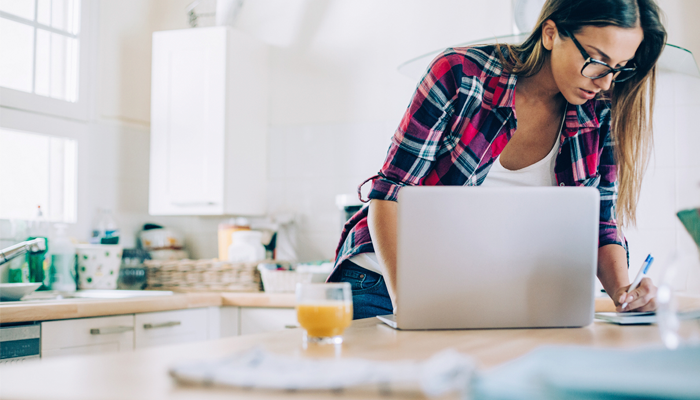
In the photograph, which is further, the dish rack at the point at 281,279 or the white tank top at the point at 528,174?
the dish rack at the point at 281,279

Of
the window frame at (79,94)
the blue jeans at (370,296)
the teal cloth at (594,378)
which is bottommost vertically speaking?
the blue jeans at (370,296)

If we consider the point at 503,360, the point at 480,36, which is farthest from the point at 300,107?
the point at 503,360

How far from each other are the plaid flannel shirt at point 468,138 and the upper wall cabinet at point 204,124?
1622 millimetres

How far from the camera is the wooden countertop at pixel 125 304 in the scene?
73.2 inches

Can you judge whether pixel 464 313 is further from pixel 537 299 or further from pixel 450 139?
pixel 450 139

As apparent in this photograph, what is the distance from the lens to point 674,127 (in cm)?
253

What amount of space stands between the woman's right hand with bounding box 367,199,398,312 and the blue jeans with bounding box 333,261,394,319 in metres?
0.10

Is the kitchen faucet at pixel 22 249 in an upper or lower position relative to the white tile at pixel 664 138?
lower

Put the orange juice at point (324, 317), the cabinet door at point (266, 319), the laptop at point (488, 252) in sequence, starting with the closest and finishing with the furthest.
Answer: the orange juice at point (324, 317), the laptop at point (488, 252), the cabinet door at point (266, 319)

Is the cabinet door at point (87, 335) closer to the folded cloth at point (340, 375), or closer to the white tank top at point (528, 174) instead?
the white tank top at point (528, 174)

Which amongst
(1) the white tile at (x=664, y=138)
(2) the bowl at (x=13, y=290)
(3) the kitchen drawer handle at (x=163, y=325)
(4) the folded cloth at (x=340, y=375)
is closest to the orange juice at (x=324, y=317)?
(4) the folded cloth at (x=340, y=375)

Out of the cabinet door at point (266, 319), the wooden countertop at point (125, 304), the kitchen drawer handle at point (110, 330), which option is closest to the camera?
the wooden countertop at point (125, 304)

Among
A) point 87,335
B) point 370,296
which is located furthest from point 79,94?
point 370,296

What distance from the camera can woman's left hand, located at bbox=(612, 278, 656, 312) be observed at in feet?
3.87
